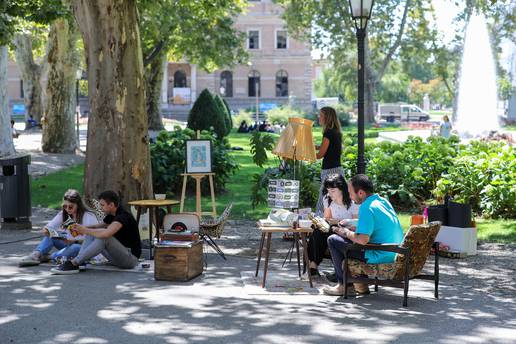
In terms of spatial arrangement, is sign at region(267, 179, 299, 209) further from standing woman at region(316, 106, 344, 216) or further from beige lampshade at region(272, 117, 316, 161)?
beige lampshade at region(272, 117, 316, 161)

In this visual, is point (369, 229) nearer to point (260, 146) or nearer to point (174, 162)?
point (260, 146)

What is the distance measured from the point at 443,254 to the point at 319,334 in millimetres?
4865

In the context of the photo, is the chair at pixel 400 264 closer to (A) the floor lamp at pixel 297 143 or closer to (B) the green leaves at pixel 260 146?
(A) the floor lamp at pixel 297 143

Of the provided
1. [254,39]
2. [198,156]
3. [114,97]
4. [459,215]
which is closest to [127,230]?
[114,97]

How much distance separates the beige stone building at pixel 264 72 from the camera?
80.9 meters

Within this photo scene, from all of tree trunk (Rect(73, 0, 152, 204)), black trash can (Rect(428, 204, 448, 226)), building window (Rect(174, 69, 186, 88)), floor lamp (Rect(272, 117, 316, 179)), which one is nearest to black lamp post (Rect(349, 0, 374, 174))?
floor lamp (Rect(272, 117, 316, 179))

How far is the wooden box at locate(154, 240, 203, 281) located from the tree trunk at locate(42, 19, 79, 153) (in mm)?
20669

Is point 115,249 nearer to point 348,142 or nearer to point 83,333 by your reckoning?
point 83,333

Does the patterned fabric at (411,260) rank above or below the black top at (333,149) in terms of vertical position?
below

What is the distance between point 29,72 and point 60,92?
14043 millimetres

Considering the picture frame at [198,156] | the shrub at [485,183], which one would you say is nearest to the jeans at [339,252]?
the picture frame at [198,156]

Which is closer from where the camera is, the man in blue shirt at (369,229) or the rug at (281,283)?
the man in blue shirt at (369,229)

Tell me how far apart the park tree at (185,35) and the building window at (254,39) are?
3911 cm

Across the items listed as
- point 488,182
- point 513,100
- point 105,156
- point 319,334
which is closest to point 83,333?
point 319,334
